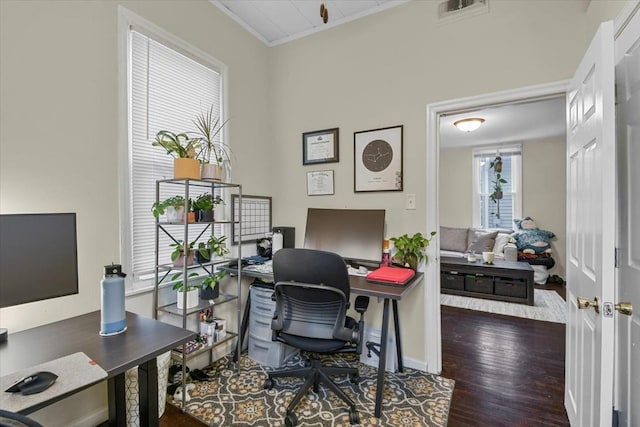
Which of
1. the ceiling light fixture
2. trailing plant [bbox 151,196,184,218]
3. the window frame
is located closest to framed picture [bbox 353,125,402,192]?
trailing plant [bbox 151,196,184,218]

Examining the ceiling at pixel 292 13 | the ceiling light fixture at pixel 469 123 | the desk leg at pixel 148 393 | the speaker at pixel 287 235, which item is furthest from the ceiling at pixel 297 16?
the desk leg at pixel 148 393

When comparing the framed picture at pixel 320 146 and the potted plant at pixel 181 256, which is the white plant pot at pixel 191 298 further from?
the framed picture at pixel 320 146

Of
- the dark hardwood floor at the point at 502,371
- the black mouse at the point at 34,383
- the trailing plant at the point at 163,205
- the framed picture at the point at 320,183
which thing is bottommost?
the dark hardwood floor at the point at 502,371

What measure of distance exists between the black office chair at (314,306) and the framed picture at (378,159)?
1004 mm

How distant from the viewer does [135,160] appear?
1.95 meters

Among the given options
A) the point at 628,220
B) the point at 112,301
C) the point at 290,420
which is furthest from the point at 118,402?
the point at 628,220

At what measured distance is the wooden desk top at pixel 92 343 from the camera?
3.59 ft

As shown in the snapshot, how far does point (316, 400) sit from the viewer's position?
6.35ft

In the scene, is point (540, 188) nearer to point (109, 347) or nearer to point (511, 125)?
point (511, 125)

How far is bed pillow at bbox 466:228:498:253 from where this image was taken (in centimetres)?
517

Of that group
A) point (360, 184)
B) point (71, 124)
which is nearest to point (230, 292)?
point (360, 184)

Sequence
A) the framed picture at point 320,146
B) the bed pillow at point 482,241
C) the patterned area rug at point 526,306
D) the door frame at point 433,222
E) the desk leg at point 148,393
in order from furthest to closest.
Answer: the bed pillow at point 482,241 < the patterned area rug at point 526,306 < the framed picture at point 320,146 < the door frame at point 433,222 < the desk leg at point 148,393

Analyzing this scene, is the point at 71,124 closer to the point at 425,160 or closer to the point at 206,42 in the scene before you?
the point at 206,42

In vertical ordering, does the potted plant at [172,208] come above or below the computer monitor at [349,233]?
above
